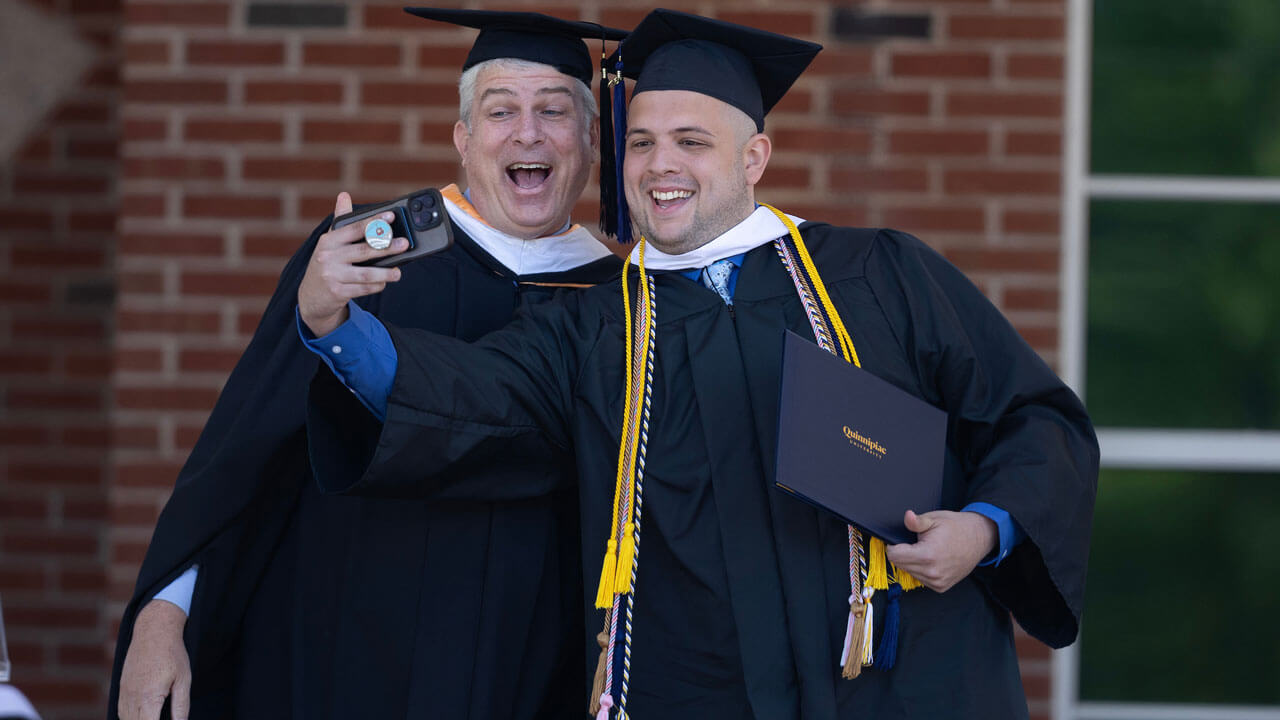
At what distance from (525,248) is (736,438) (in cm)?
72

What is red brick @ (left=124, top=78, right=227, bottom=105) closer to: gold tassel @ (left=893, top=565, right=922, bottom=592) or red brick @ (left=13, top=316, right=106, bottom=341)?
red brick @ (left=13, top=316, right=106, bottom=341)

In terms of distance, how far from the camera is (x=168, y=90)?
11.6ft

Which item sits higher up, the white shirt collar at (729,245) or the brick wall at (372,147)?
the brick wall at (372,147)

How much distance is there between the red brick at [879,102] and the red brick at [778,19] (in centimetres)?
22

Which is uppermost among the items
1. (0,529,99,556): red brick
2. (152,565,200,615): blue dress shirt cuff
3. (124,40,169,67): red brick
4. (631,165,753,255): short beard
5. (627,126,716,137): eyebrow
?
(124,40,169,67): red brick

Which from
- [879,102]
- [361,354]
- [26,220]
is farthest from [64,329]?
[879,102]

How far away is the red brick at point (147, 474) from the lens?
3.54 metres

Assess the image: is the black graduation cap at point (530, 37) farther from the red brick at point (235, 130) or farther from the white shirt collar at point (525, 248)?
the red brick at point (235, 130)

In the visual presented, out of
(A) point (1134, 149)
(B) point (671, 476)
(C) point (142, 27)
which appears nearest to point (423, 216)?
(B) point (671, 476)

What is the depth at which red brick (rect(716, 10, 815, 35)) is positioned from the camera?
3533mm

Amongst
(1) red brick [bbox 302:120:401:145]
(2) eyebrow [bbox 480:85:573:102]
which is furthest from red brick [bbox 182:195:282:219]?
(2) eyebrow [bbox 480:85:573:102]

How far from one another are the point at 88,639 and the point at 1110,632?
10.9ft

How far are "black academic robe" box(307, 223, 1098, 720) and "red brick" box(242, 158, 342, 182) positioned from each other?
153 cm

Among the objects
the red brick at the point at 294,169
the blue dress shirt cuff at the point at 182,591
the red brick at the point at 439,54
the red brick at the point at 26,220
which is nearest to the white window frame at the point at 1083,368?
the red brick at the point at 439,54
